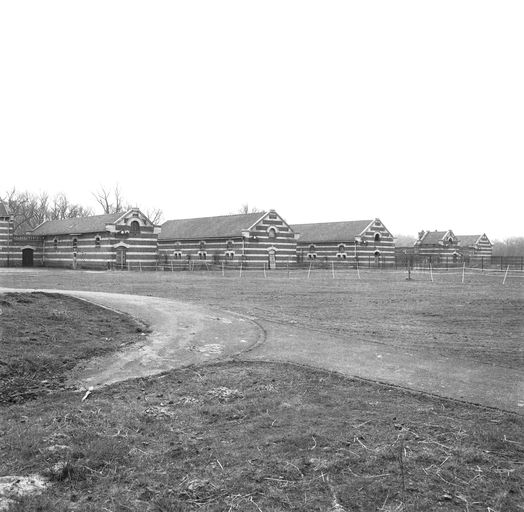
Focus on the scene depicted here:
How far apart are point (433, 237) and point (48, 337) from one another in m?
75.1

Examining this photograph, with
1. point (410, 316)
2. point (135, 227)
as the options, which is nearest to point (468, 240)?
point (135, 227)

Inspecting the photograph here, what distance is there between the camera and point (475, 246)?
8181 centimetres

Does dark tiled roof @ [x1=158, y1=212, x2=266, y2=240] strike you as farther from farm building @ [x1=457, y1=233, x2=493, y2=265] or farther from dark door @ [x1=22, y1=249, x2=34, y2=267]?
farm building @ [x1=457, y1=233, x2=493, y2=265]

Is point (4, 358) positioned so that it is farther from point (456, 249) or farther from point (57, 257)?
point (456, 249)

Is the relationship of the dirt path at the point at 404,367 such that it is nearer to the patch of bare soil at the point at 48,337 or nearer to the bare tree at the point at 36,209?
the patch of bare soil at the point at 48,337

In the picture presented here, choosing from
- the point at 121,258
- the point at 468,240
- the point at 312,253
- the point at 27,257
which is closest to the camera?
the point at 121,258

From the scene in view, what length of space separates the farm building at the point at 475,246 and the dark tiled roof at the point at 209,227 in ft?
143

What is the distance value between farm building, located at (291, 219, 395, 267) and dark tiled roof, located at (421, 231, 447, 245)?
16520mm

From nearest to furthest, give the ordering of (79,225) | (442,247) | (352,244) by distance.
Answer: (79,225) → (352,244) → (442,247)

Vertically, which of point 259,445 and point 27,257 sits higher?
point 27,257

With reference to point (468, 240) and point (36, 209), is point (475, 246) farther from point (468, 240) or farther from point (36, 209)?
point (36, 209)

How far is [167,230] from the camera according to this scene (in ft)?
203

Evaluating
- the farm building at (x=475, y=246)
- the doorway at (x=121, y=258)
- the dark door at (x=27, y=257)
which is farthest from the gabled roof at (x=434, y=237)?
the dark door at (x=27, y=257)

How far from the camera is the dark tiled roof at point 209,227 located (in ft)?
173
